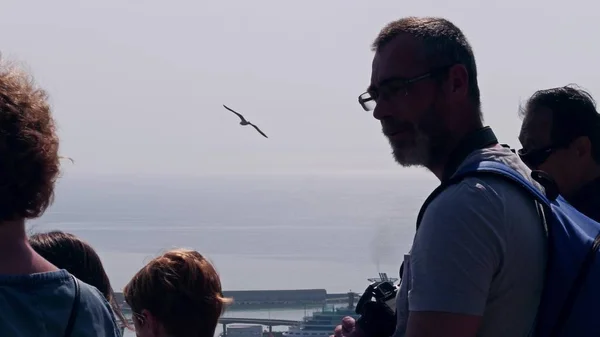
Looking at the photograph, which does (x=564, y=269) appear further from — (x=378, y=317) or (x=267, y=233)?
(x=267, y=233)

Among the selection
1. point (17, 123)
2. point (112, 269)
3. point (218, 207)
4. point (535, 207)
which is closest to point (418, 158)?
point (535, 207)

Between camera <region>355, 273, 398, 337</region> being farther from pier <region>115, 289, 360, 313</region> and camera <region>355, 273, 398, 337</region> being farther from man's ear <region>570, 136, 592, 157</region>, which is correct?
pier <region>115, 289, 360, 313</region>

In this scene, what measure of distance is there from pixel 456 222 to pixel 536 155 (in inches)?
41.5

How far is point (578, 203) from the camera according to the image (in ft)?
10.4

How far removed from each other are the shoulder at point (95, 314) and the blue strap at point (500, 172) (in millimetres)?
809

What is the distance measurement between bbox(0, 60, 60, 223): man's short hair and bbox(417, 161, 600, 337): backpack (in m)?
0.84

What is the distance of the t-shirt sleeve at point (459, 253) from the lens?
1929mm

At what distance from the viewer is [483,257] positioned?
1.94 m

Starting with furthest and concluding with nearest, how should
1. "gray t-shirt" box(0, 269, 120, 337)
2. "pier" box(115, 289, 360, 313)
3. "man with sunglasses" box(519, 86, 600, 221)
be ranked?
"pier" box(115, 289, 360, 313) → "man with sunglasses" box(519, 86, 600, 221) → "gray t-shirt" box(0, 269, 120, 337)

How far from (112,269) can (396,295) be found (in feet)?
54.2

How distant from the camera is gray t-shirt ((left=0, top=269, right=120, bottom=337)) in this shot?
1.66 metres

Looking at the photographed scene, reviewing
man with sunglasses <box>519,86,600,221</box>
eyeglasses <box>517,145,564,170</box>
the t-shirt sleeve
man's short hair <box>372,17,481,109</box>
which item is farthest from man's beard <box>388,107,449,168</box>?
man with sunglasses <box>519,86,600,221</box>

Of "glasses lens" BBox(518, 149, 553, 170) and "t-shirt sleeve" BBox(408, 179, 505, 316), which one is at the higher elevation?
"glasses lens" BBox(518, 149, 553, 170)

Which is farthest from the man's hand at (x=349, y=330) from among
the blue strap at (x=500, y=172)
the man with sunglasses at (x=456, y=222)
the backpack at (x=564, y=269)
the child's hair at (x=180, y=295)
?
the child's hair at (x=180, y=295)
